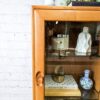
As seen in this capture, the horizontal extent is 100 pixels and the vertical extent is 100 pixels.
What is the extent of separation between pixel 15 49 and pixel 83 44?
54 centimetres

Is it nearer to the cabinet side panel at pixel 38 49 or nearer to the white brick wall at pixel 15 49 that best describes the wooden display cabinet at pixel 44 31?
the cabinet side panel at pixel 38 49

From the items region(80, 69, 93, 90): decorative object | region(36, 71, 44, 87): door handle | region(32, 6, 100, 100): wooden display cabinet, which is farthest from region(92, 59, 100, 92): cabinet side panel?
region(36, 71, 44, 87): door handle

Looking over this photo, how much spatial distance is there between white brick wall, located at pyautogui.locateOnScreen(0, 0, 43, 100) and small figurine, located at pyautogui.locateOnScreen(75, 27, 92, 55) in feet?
1.42

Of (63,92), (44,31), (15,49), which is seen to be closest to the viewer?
(44,31)

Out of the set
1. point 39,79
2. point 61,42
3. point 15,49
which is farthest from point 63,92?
point 15,49

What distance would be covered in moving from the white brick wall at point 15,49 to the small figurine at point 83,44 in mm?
434

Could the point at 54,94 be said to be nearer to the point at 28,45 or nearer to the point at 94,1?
the point at 28,45

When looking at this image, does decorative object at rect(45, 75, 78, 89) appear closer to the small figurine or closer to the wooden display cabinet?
the wooden display cabinet

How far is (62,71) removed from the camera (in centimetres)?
120

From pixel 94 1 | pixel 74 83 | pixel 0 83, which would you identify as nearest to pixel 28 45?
Answer: pixel 0 83

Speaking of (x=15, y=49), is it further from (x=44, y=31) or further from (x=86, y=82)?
(x=86, y=82)

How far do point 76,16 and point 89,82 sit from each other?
0.43m

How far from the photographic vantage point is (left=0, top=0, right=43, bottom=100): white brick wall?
4.70 feet

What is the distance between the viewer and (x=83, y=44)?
1166 millimetres
